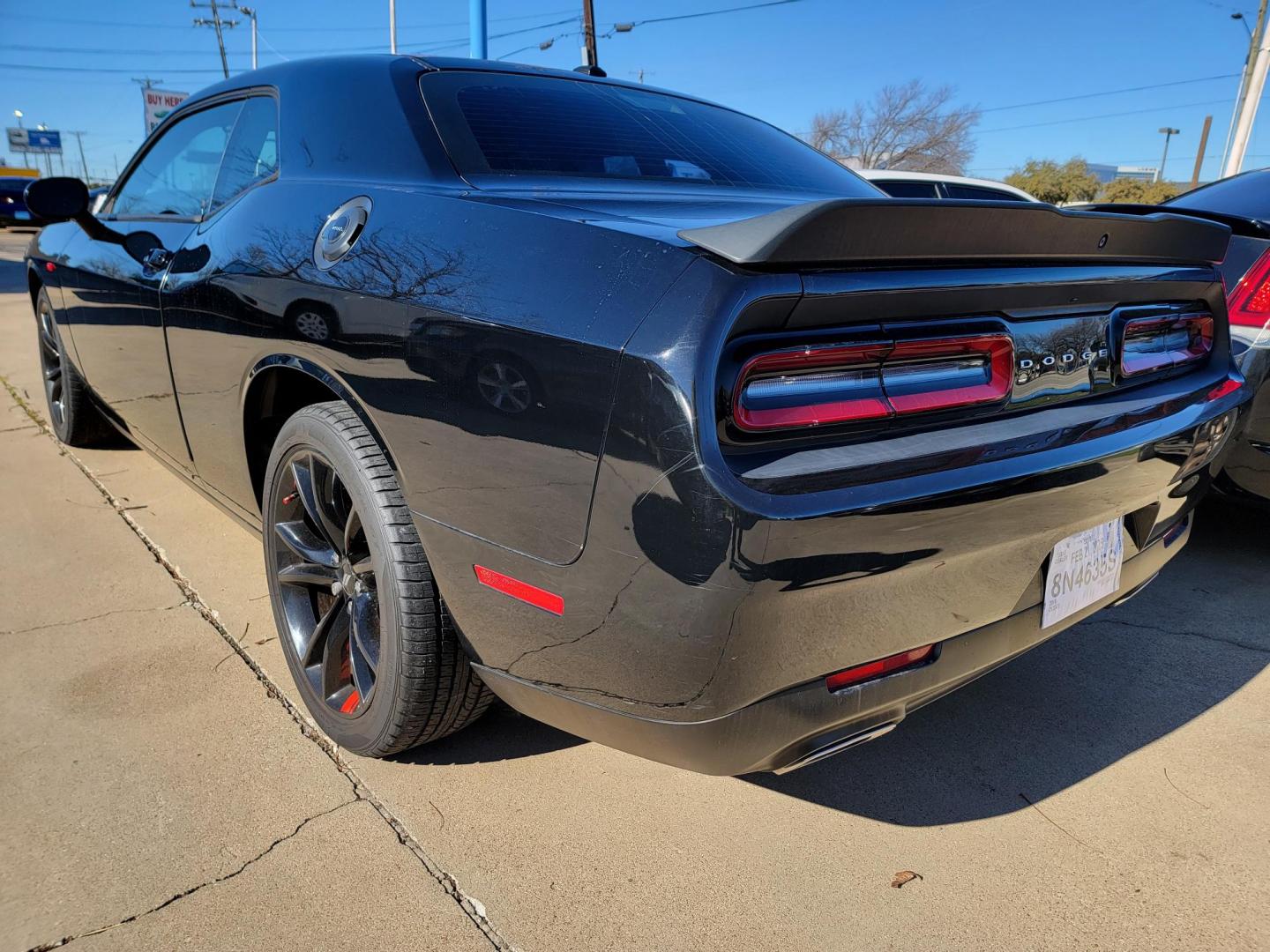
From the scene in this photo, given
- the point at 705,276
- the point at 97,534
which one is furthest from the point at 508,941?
the point at 97,534

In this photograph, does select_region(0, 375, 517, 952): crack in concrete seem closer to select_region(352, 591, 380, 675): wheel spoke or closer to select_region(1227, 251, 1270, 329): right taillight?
select_region(352, 591, 380, 675): wheel spoke

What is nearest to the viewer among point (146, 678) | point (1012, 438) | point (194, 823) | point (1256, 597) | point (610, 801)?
point (1012, 438)

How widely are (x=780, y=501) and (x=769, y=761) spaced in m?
0.49

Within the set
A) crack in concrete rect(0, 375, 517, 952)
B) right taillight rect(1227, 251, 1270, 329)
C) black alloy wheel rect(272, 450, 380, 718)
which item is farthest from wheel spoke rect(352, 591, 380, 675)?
right taillight rect(1227, 251, 1270, 329)

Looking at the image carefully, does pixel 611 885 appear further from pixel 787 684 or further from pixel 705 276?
pixel 705 276

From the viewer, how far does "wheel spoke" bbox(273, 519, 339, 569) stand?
6.73ft

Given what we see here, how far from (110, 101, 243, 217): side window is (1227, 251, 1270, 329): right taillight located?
3126 millimetres

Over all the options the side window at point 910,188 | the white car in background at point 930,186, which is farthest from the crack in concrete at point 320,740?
the side window at point 910,188

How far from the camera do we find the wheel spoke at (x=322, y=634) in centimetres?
205

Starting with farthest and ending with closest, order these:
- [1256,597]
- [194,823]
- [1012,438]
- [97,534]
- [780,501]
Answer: [97,534]
[1256,597]
[194,823]
[1012,438]
[780,501]

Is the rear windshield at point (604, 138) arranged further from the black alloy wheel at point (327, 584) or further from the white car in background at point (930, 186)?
the white car in background at point (930, 186)

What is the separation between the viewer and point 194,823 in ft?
5.83

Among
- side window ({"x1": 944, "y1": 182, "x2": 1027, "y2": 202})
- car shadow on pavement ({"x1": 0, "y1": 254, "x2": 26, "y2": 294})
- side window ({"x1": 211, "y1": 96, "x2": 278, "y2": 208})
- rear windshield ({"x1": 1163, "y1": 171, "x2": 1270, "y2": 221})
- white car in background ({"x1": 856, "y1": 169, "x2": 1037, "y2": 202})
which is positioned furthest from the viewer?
car shadow on pavement ({"x1": 0, "y1": 254, "x2": 26, "y2": 294})

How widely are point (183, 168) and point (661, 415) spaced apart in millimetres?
2477
